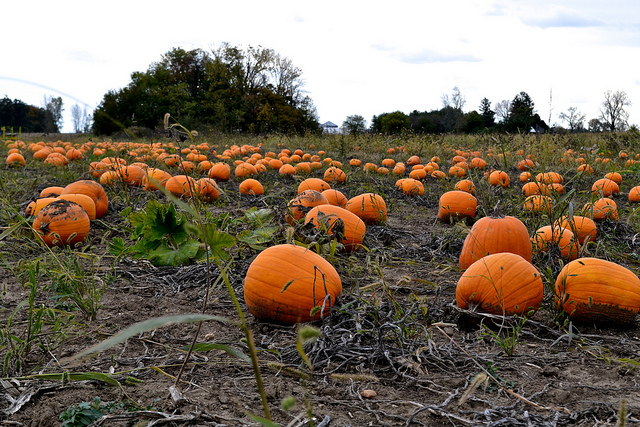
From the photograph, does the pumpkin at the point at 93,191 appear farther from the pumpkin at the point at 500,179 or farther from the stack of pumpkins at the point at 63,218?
the pumpkin at the point at 500,179

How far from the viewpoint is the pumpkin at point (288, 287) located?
2387 millimetres

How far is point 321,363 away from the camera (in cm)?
196

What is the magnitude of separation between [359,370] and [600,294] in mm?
1283

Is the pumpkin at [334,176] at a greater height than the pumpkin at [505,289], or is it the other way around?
the pumpkin at [334,176]

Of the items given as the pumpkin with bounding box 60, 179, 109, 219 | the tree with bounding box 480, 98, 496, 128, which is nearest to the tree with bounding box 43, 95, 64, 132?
the pumpkin with bounding box 60, 179, 109, 219

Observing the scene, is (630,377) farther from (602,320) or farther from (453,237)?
(453,237)

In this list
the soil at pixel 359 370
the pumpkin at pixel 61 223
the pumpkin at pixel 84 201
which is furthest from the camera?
the pumpkin at pixel 84 201

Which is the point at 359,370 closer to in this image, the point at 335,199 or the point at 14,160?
the point at 335,199

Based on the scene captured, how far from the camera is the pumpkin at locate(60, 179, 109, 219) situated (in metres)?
4.73

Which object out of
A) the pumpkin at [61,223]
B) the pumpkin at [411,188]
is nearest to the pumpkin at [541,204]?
the pumpkin at [411,188]

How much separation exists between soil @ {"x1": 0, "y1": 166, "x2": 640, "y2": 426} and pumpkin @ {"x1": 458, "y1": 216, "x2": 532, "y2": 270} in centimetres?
40

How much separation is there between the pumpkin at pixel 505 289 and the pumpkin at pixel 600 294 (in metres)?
0.13

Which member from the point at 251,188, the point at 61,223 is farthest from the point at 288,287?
the point at 251,188

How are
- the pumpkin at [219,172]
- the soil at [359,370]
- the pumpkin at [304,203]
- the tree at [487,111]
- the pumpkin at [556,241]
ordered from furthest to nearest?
the tree at [487,111]
the pumpkin at [219,172]
the pumpkin at [304,203]
the pumpkin at [556,241]
the soil at [359,370]
